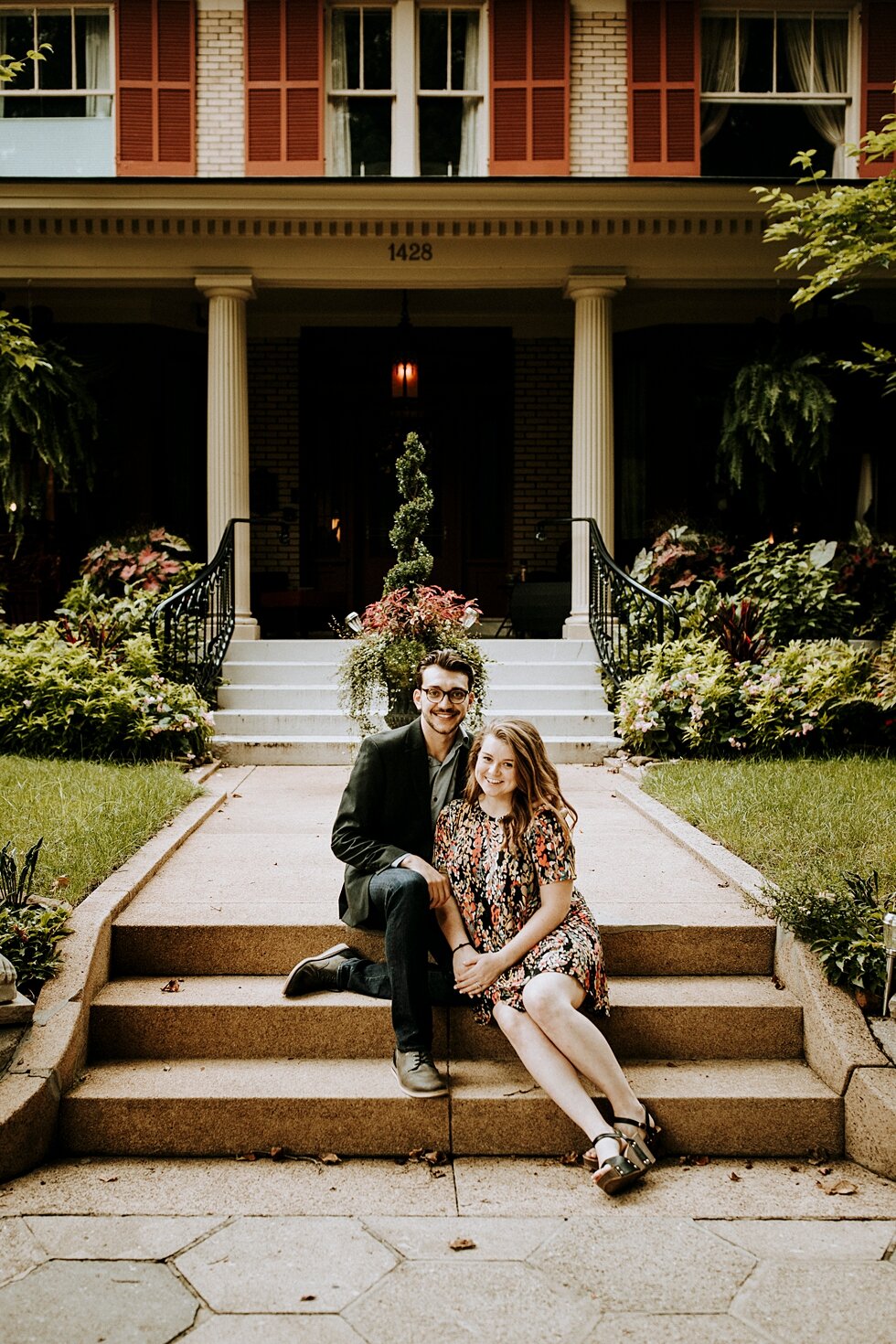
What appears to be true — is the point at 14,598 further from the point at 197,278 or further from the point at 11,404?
the point at 197,278

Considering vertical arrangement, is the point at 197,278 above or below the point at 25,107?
below

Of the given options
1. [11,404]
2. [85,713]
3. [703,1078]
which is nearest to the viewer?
[703,1078]

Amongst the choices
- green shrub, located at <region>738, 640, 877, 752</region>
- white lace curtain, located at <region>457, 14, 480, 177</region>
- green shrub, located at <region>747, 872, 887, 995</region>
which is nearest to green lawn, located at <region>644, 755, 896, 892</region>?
green shrub, located at <region>747, 872, 887, 995</region>

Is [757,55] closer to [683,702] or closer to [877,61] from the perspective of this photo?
[877,61]

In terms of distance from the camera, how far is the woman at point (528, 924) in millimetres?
3691

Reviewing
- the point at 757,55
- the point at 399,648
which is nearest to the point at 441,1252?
the point at 399,648

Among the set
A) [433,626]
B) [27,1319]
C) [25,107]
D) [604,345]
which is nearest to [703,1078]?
[27,1319]

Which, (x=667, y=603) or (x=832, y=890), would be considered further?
(x=667, y=603)

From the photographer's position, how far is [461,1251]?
3.16m

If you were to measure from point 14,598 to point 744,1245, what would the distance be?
9596 mm

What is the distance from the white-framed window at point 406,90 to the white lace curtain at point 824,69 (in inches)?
130

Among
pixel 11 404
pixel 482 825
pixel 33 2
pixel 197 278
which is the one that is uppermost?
pixel 33 2

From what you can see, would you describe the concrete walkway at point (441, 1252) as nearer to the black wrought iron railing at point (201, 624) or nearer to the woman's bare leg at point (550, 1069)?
the woman's bare leg at point (550, 1069)

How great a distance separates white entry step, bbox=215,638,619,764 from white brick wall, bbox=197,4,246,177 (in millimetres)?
5069
